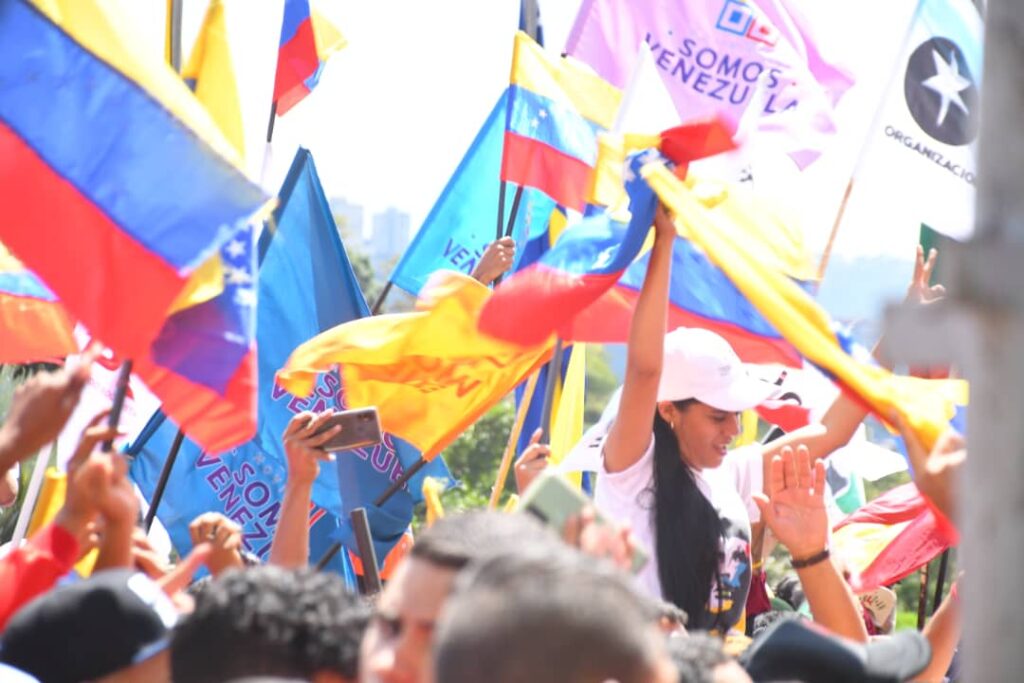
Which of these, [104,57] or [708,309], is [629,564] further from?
[708,309]

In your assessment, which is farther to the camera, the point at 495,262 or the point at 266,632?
the point at 495,262

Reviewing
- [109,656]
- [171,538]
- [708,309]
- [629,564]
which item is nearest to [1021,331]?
[629,564]

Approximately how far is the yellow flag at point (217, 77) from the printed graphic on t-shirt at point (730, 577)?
177cm

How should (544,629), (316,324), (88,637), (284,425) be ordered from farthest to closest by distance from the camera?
(316,324) < (284,425) < (88,637) < (544,629)

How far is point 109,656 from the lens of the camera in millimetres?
2740

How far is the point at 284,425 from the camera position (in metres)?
6.22

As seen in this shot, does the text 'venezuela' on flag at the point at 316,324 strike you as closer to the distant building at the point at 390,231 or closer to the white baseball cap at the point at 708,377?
the white baseball cap at the point at 708,377

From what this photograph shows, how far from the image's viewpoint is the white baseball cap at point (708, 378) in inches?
161

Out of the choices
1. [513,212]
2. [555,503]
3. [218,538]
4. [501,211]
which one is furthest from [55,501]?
[501,211]

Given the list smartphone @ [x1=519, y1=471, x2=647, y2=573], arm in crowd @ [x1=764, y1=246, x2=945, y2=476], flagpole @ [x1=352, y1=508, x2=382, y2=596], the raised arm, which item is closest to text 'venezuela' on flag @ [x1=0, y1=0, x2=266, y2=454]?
flagpole @ [x1=352, y1=508, x2=382, y2=596]

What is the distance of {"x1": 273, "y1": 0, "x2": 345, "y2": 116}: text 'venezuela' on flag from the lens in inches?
305

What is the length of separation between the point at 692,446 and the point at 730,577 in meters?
0.39

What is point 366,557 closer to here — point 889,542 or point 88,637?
point 88,637

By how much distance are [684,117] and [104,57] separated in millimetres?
3775
